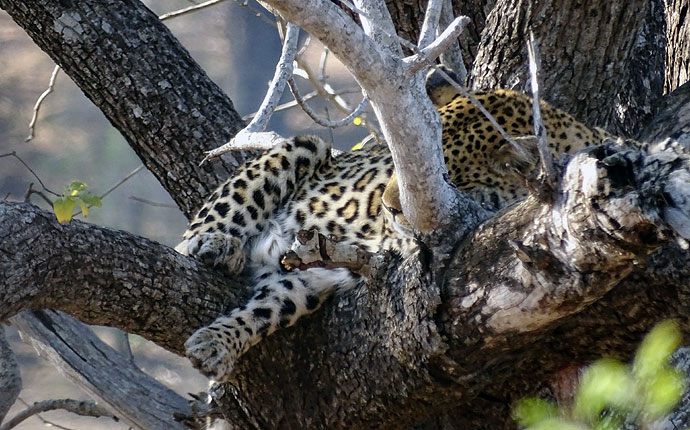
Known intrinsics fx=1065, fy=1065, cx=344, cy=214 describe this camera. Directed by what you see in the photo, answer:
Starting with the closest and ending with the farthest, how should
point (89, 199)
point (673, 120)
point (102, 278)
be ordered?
point (102, 278)
point (673, 120)
point (89, 199)

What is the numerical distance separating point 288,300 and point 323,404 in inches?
16.0

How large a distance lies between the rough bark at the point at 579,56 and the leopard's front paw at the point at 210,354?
1810 millimetres

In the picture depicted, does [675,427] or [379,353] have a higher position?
[379,353]

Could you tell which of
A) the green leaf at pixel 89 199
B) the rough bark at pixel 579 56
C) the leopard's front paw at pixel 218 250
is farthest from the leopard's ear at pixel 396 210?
the green leaf at pixel 89 199

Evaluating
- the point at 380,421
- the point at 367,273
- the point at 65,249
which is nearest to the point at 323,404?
the point at 380,421

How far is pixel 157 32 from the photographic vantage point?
15.1ft

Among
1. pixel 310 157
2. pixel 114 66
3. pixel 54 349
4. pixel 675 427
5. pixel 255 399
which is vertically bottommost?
pixel 675 427

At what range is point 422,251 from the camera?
3.00 meters

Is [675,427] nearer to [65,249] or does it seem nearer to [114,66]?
[65,249]

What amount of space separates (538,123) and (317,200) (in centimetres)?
263

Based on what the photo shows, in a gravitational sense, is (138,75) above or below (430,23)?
above

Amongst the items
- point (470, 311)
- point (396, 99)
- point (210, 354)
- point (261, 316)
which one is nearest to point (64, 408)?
point (261, 316)

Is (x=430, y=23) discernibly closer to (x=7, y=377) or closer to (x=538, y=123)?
(x=538, y=123)

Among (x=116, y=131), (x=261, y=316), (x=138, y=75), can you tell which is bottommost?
(x=261, y=316)
